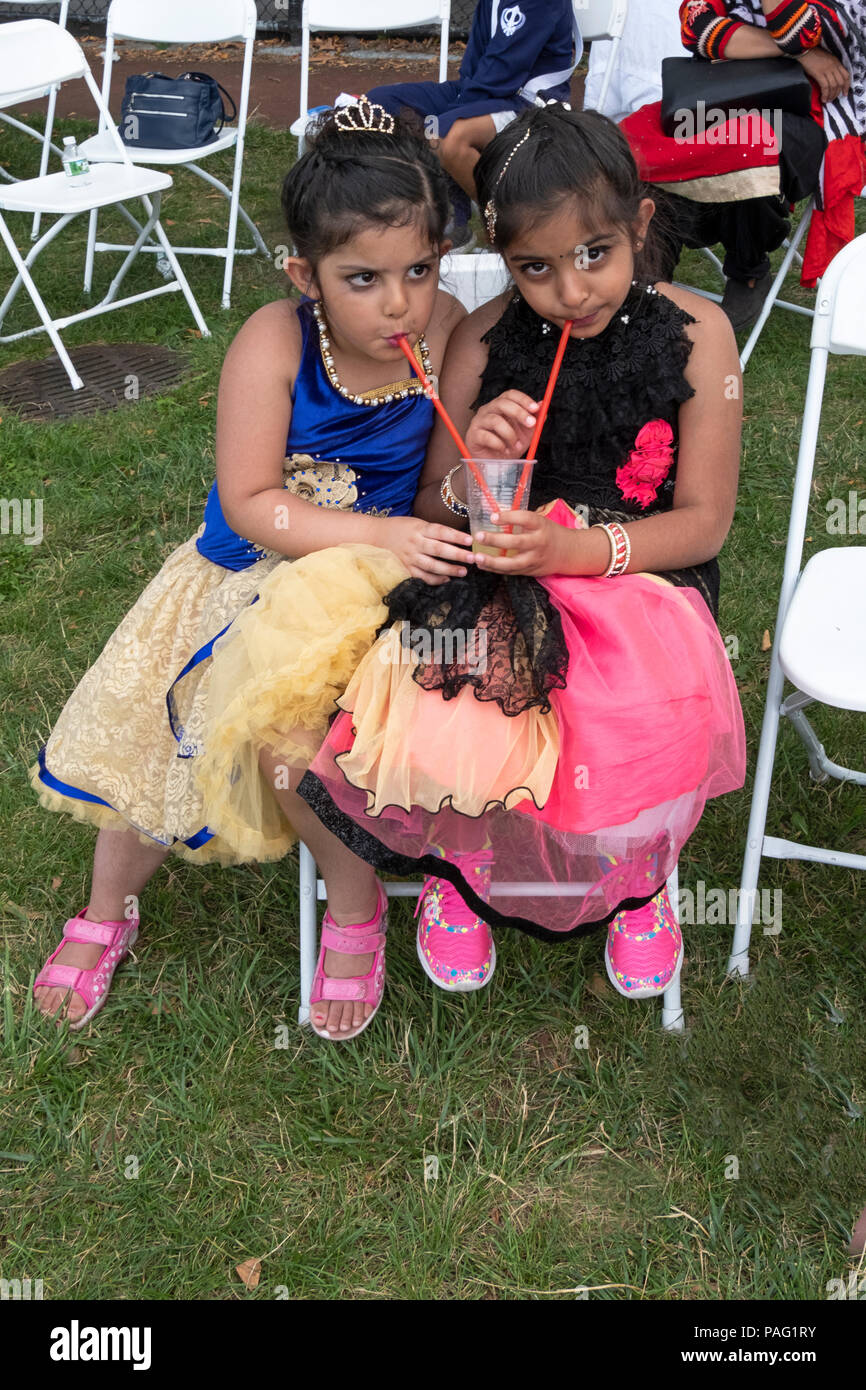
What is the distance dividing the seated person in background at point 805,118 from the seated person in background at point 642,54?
0.83 metres

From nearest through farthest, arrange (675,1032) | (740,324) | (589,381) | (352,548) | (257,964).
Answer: (352,548)
(589,381)
(675,1032)
(257,964)
(740,324)

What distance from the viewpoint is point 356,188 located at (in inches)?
73.4

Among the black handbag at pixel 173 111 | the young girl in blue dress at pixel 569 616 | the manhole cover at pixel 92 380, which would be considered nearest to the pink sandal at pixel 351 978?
the young girl in blue dress at pixel 569 616

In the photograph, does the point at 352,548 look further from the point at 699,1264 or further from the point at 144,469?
the point at 144,469

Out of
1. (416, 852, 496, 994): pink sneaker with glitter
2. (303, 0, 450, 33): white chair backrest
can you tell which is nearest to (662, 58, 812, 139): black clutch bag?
(303, 0, 450, 33): white chair backrest

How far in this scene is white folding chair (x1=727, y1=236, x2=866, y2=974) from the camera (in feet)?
6.53

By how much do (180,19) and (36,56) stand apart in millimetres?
713

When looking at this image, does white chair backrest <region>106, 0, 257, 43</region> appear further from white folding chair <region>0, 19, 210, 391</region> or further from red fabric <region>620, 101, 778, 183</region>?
red fabric <region>620, 101, 778, 183</region>

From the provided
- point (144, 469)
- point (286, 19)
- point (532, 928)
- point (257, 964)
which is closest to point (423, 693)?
point (532, 928)

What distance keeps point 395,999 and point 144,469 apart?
2.36 meters

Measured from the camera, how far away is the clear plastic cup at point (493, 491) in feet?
5.80

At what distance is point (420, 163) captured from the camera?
1.93 metres

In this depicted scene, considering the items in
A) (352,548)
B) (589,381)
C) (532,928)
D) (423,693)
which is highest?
(589,381)
